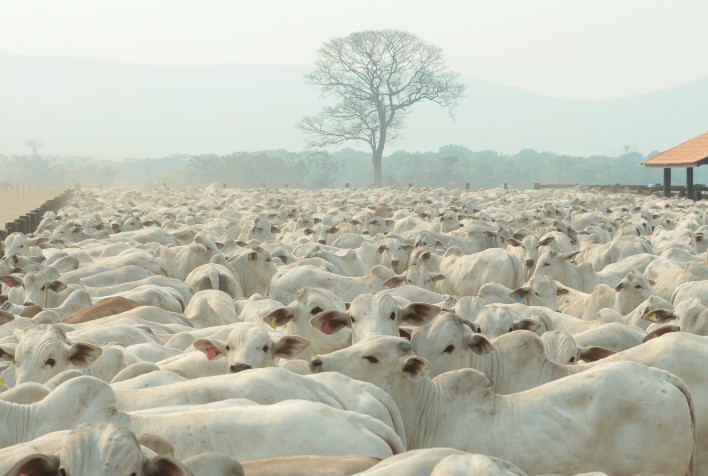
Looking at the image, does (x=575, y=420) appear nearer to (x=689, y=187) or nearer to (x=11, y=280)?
(x=11, y=280)

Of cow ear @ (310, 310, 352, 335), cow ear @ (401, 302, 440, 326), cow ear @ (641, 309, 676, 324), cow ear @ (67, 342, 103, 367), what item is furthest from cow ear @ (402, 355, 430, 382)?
cow ear @ (641, 309, 676, 324)

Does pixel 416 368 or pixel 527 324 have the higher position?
pixel 416 368

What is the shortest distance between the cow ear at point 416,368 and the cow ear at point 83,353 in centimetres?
176

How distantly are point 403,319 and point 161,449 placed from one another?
9.85ft

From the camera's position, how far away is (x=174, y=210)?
23266mm

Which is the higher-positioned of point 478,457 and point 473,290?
point 478,457

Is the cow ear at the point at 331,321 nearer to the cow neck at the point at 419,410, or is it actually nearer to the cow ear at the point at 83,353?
the cow neck at the point at 419,410

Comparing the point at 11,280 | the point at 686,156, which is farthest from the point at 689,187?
the point at 11,280

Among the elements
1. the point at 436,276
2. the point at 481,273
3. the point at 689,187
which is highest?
the point at 436,276

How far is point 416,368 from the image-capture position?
18.6 feet

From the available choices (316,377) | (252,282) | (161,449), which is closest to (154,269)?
(252,282)

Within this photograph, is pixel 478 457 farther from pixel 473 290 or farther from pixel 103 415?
Answer: pixel 473 290

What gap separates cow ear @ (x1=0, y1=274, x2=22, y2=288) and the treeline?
50.1m

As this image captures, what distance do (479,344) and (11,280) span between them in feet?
20.3
